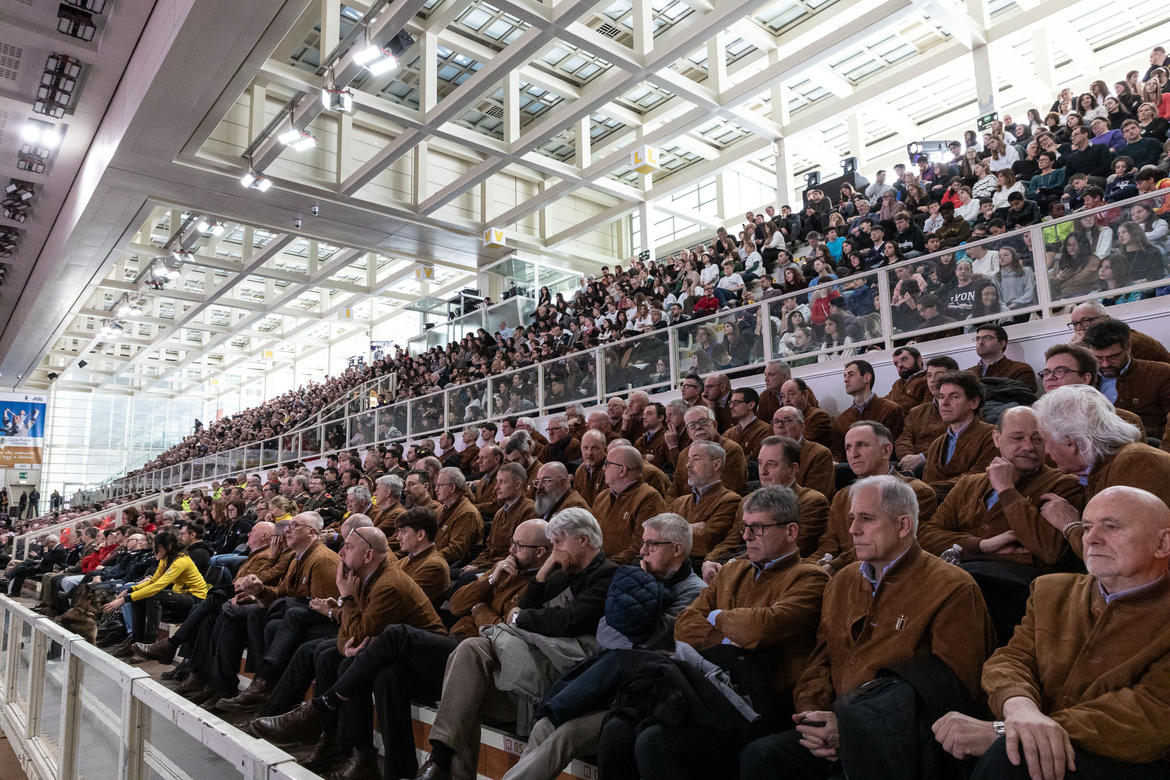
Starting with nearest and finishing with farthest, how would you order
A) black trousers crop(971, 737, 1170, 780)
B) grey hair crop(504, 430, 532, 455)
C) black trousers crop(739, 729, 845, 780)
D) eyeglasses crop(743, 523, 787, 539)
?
black trousers crop(971, 737, 1170, 780) < black trousers crop(739, 729, 845, 780) < eyeglasses crop(743, 523, 787, 539) < grey hair crop(504, 430, 532, 455)

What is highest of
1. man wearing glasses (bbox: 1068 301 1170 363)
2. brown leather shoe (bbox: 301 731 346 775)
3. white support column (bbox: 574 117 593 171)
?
white support column (bbox: 574 117 593 171)

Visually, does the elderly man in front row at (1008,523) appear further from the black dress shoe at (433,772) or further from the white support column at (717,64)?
the white support column at (717,64)

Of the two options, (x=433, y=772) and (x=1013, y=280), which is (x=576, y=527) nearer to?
(x=433, y=772)

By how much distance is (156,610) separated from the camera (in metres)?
6.27

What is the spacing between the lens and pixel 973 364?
616 cm

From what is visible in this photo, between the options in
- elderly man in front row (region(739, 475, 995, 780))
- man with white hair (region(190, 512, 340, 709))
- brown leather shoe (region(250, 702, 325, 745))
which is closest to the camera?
A: elderly man in front row (region(739, 475, 995, 780))

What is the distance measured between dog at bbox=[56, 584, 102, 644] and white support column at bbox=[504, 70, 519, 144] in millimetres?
10083

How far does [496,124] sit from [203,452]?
50.1 ft

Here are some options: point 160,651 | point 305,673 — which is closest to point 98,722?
point 305,673

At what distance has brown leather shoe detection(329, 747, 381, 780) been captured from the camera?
3.36 m

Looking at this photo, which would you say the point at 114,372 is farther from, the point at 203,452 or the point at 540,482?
the point at 540,482

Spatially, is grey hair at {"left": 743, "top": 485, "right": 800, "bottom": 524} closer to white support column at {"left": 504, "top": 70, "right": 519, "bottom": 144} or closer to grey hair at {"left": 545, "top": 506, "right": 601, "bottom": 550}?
grey hair at {"left": 545, "top": 506, "right": 601, "bottom": 550}

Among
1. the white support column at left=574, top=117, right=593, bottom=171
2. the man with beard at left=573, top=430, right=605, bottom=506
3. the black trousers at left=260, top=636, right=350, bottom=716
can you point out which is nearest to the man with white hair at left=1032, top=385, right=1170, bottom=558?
the black trousers at left=260, top=636, right=350, bottom=716

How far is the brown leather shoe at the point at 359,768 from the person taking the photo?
3355 millimetres
